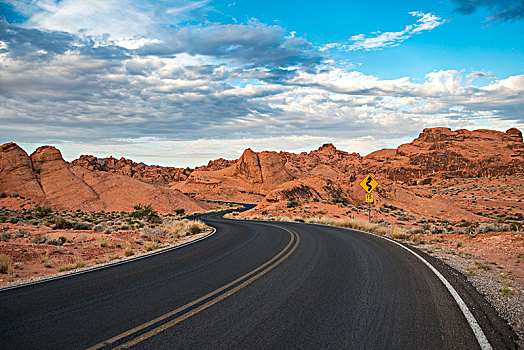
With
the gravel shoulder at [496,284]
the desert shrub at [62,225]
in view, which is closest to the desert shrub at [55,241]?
the desert shrub at [62,225]

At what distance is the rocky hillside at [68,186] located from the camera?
197ft

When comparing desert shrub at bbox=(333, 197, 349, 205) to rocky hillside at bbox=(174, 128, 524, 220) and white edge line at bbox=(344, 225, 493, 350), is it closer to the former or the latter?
rocky hillside at bbox=(174, 128, 524, 220)

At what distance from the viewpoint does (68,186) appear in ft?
209

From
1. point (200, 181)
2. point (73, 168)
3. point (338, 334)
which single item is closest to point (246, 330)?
point (338, 334)

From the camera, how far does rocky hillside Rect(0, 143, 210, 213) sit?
197 ft

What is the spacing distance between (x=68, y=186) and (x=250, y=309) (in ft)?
225

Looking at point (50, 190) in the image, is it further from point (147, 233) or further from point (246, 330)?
point (246, 330)

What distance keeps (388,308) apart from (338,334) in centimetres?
154

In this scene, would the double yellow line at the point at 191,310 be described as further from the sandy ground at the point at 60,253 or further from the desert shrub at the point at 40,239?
the desert shrub at the point at 40,239

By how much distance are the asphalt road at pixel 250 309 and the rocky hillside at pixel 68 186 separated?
59.0m

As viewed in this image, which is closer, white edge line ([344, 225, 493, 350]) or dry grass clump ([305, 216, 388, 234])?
white edge line ([344, 225, 493, 350])

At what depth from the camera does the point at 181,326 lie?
4848 millimetres

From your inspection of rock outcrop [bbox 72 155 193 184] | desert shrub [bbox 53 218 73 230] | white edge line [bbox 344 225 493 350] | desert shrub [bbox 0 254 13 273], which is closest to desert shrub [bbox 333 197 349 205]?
desert shrub [bbox 53 218 73 230]

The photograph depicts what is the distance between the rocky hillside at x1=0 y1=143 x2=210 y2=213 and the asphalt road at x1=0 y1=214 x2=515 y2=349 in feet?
194
